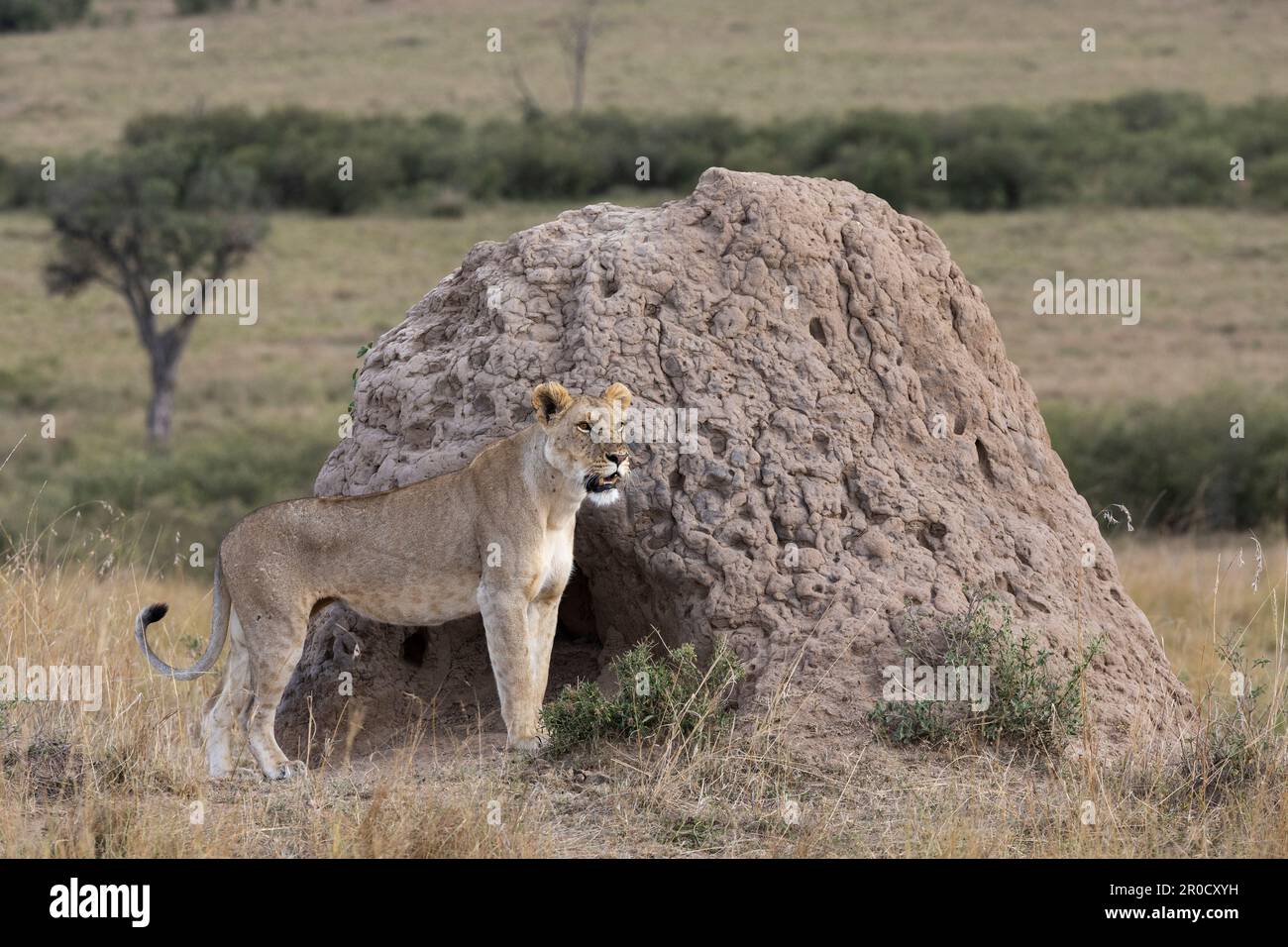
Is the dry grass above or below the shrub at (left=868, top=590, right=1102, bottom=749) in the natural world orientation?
below

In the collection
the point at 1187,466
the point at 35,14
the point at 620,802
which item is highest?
the point at 35,14

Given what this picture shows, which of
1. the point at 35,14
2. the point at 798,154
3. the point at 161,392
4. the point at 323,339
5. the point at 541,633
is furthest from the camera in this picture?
the point at 35,14

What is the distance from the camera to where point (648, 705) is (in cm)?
786

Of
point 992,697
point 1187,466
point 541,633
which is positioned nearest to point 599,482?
point 541,633

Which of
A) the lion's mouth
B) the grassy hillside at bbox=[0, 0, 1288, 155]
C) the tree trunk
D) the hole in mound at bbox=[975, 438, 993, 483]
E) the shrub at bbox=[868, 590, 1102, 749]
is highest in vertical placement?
the grassy hillside at bbox=[0, 0, 1288, 155]

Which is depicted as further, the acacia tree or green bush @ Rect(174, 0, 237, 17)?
green bush @ Rect(174, 0, 237, 17)

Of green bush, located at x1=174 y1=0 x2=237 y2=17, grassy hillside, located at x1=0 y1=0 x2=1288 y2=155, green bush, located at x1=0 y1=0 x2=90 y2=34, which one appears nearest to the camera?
grassy hillside, located at x1=0 y1=0 x2=1288 y2=155

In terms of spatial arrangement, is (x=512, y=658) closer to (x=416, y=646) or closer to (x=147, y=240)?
(x=416, y=646)

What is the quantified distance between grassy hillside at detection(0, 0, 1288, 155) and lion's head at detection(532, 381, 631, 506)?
55874 mm

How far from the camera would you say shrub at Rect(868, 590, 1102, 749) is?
310 inches

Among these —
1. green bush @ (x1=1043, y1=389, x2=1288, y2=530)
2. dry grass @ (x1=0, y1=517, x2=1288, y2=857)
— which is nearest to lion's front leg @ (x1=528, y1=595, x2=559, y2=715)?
dry grass @ (x1=0, y1=517, x2=1288, y2=857)

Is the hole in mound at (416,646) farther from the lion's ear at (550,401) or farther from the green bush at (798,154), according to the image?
the green bush at (798,154)

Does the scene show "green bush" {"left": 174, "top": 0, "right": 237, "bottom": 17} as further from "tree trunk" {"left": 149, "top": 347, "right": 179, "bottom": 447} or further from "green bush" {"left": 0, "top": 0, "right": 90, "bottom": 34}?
"tree trunk" {"left": 149, "top": 347, "right": 179, "bottom": 447}

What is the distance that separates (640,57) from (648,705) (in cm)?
7814
